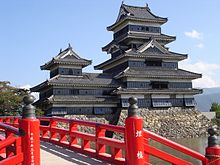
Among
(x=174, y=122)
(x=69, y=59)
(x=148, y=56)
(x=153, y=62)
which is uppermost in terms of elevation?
(x=148, y=56)

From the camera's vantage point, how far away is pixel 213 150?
478 centimetres

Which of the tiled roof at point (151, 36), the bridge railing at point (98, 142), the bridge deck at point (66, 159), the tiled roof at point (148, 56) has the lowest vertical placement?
the bridge deck at point (66, 159)

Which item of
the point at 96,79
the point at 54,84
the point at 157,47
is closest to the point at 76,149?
the point at 54,84

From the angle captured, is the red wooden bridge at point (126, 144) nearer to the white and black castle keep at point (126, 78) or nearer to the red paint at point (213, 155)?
the red paint at point (213, 155)

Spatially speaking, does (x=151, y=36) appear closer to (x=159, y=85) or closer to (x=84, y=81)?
(x=159, y=85)

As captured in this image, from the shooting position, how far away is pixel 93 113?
3453 centimetres

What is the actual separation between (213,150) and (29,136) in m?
2.62

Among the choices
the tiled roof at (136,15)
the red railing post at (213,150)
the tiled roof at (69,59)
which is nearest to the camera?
the red railing post at (213,150)

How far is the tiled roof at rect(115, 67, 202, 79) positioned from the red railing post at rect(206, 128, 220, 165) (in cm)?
2941

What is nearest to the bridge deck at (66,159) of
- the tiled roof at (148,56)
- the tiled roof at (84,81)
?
the tiled roof at (84,81)

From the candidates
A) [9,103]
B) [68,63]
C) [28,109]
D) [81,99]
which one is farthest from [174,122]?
[28,109]

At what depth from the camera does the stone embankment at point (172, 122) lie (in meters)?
35.0

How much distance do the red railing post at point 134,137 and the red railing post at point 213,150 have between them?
3.38 feet

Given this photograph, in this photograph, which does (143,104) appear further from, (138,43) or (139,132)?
(139,132)
